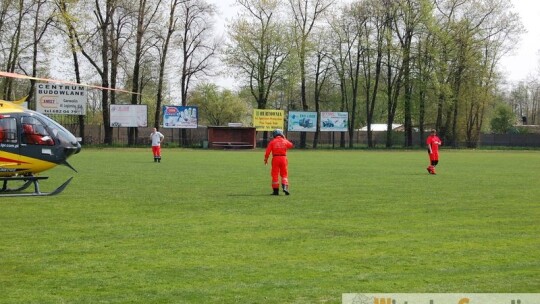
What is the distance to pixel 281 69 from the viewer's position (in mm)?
76312

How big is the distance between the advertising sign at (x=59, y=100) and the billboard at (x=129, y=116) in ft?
16.9

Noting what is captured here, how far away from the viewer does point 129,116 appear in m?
63.5

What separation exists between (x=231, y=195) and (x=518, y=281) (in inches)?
417

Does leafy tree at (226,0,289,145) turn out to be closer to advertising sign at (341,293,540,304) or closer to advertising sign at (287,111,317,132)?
advertising sign at (287,111,317,132)

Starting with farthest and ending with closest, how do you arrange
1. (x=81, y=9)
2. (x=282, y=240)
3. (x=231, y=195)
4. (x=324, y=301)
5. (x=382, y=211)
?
1. (x=81, y=9)
2. (x=231, y=195)
3. (x=382, y=211)
4. (x=282, y=240)
5. (x=324, y=301)

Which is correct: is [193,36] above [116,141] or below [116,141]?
above

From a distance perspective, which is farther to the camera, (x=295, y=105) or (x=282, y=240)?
(x=295, y=105)

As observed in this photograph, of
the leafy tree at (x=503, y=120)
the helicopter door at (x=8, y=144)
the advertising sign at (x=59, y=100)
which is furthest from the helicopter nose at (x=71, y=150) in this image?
the leafy tree at (x=503, y=120)

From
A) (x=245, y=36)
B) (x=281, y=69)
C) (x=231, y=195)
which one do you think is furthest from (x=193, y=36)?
(x=231, y=195)

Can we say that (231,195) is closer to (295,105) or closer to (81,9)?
(81,9)

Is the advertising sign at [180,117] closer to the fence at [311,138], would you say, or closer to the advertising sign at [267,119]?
the fence at [311,138]

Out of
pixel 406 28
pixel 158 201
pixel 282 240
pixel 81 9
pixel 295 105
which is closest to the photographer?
pixel 282 240

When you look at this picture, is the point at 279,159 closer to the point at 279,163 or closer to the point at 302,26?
the point at 279,163

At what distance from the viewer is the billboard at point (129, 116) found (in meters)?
63.3
